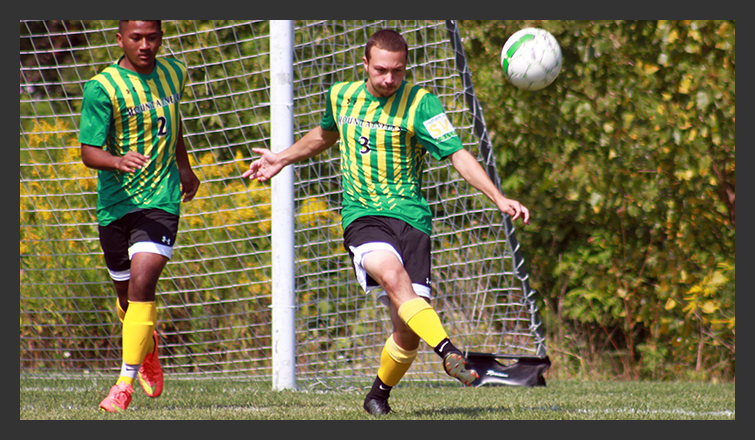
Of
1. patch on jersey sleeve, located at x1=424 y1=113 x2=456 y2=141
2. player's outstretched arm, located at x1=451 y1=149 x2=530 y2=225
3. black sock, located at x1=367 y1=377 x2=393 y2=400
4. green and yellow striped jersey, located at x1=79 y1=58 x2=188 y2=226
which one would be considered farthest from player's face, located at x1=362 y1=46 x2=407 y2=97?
black sock, located at x1=367 y1=377 x2=393 y2=400

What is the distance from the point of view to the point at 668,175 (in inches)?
244

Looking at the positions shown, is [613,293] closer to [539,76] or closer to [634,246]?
[634,246]

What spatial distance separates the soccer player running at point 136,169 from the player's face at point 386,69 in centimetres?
112

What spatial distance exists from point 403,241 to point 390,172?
36 cm

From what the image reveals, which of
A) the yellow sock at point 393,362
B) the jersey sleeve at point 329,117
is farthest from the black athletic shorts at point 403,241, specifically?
the jersey sleeve at point 329,117

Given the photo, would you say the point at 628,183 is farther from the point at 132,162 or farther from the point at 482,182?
the point at 132,162

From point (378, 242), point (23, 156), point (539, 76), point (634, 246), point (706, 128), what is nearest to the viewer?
point (378, 242)

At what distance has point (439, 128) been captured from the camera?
3822 millimetres

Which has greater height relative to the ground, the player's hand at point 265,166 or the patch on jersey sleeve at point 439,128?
the patch on jersey sleeve at point 439,128

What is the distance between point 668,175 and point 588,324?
1.54 meters

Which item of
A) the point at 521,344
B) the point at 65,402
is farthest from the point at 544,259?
the point at 65,402

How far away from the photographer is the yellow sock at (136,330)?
399 centimetres

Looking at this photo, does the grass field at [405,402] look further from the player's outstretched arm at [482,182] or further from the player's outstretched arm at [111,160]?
the player's outstretched arm at [111,160]

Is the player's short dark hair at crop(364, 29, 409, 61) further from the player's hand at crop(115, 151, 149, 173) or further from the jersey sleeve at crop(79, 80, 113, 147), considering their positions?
the jersey sleeve at crop(79, 80, 113, 147)
